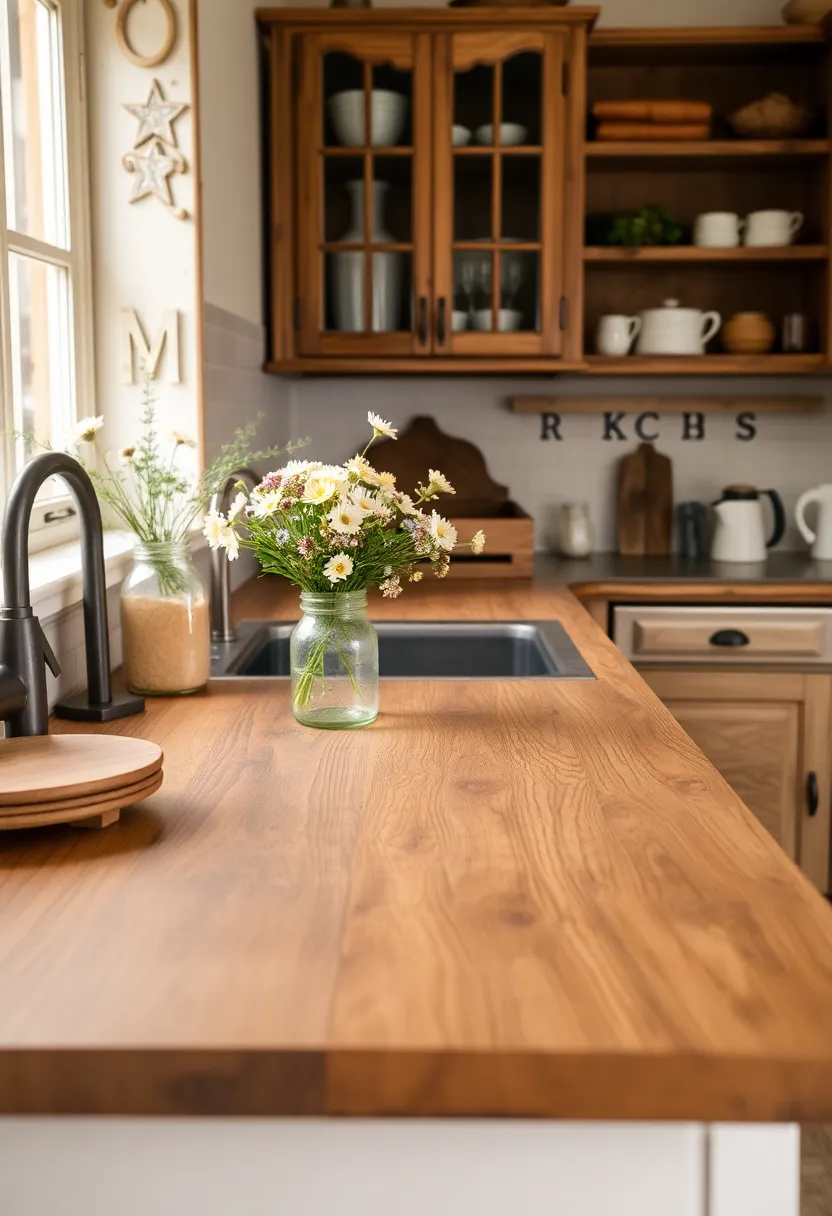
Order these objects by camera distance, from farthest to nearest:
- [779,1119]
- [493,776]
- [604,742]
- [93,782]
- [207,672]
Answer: [207,672]
[604,742]
[493,776]
[93,782]
[779,1119]

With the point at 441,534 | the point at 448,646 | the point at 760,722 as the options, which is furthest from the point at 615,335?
the point at 441,534

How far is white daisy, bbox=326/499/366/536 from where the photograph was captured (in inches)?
57.5

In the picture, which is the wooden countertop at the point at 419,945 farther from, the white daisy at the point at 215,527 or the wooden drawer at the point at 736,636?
the wooden drawer at the point at 736,636

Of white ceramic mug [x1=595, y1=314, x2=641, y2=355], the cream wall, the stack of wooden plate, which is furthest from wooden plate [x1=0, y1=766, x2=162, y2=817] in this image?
white ceramic mug [x1=595, y1=314, x2=641, y2=355]

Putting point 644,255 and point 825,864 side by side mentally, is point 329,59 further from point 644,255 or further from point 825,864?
point 825,864

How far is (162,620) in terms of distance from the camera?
1.69 m

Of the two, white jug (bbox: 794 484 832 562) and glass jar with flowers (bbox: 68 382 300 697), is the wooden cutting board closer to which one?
white jug (bbox: 794 484 832 562)

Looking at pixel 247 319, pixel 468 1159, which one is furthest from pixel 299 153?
pixel 468 1159

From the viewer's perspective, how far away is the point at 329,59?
3.06 metres

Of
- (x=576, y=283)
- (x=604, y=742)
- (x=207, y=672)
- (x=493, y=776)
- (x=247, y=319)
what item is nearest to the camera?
(x=493, y=776)

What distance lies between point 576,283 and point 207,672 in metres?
1.77

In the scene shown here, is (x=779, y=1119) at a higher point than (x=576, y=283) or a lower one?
lower

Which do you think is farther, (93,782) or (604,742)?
(604,742)

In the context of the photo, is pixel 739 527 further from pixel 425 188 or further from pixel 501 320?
pixel 425 188
